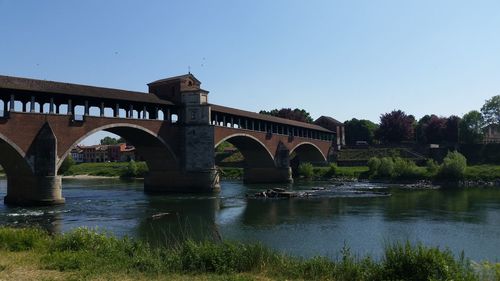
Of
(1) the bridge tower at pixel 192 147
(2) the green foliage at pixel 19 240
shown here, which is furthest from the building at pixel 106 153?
(2) the green foliage at pixel 19 240

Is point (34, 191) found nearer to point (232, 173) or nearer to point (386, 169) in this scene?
point (386, 169)

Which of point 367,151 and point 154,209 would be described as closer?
point 154,209

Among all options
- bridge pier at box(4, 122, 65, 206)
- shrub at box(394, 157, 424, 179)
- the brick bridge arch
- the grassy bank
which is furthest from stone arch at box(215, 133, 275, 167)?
the grassy bank

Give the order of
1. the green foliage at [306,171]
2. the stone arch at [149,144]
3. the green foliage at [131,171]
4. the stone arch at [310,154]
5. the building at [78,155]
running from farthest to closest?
the building at [78,155] < the stone arch at [310,154] < the green foliage at [131,171] < the green foliage at [306,171] < the stone arch at [149,144]

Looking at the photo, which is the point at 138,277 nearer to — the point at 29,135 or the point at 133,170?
the point at 29,135

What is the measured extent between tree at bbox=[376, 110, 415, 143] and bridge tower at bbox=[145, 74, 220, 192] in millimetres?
64444

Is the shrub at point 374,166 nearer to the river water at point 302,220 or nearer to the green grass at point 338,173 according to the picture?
the green grass at point 338,173

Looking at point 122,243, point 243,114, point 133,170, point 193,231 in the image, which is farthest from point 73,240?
point 133,170

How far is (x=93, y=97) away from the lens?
128ft

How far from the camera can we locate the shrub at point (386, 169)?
67331 millimetres

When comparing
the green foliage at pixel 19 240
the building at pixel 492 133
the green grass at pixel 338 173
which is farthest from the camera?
the building at pixel 492 133

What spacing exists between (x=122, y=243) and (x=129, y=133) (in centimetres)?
3292

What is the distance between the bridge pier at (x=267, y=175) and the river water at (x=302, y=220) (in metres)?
25.4

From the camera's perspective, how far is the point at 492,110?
91.8m
